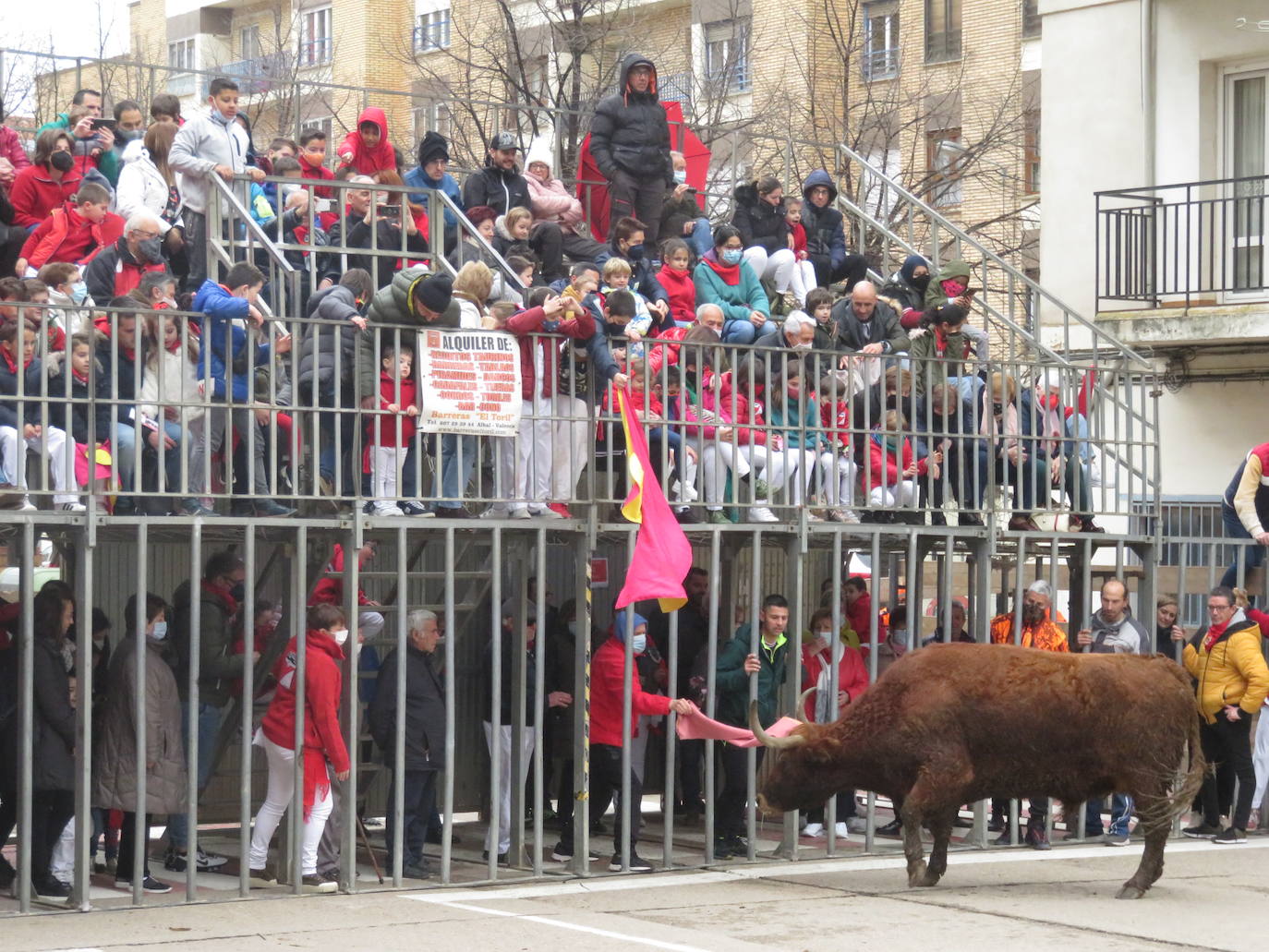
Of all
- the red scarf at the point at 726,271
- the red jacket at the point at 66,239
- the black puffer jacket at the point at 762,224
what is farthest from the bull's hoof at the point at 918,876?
the red jacket at the point at 66,239

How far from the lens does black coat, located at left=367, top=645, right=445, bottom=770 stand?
13531 millimetres

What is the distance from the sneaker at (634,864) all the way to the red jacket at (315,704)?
2178 millimetres

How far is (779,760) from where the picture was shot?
1370cm

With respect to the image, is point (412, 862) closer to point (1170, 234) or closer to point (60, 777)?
point (60, 777)

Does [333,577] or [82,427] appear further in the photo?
[333,577]

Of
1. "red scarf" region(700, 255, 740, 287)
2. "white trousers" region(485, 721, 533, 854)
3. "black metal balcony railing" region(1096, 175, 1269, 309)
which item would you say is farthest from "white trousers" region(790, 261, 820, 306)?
"white trousers" region(485, 721, 533, 854)

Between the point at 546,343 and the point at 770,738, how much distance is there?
292 cm

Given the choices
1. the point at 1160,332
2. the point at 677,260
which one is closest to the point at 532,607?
the point at 677,260

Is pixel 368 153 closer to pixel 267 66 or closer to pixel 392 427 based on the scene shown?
pixel 392 427

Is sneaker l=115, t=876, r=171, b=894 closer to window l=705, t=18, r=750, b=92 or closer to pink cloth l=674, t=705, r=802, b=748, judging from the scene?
pink cloth l=674, t=705, r=802, b=748

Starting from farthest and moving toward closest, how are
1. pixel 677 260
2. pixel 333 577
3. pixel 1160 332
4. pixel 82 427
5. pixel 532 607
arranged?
pixel 1160 332
pixel 677 260
pixel 532 607
pixel 333 577
pixel 82 427

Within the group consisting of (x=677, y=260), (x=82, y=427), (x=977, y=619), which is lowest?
(x=977, y=619)

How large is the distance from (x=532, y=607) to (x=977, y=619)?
3401mm

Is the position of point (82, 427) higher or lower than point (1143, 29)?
lower
